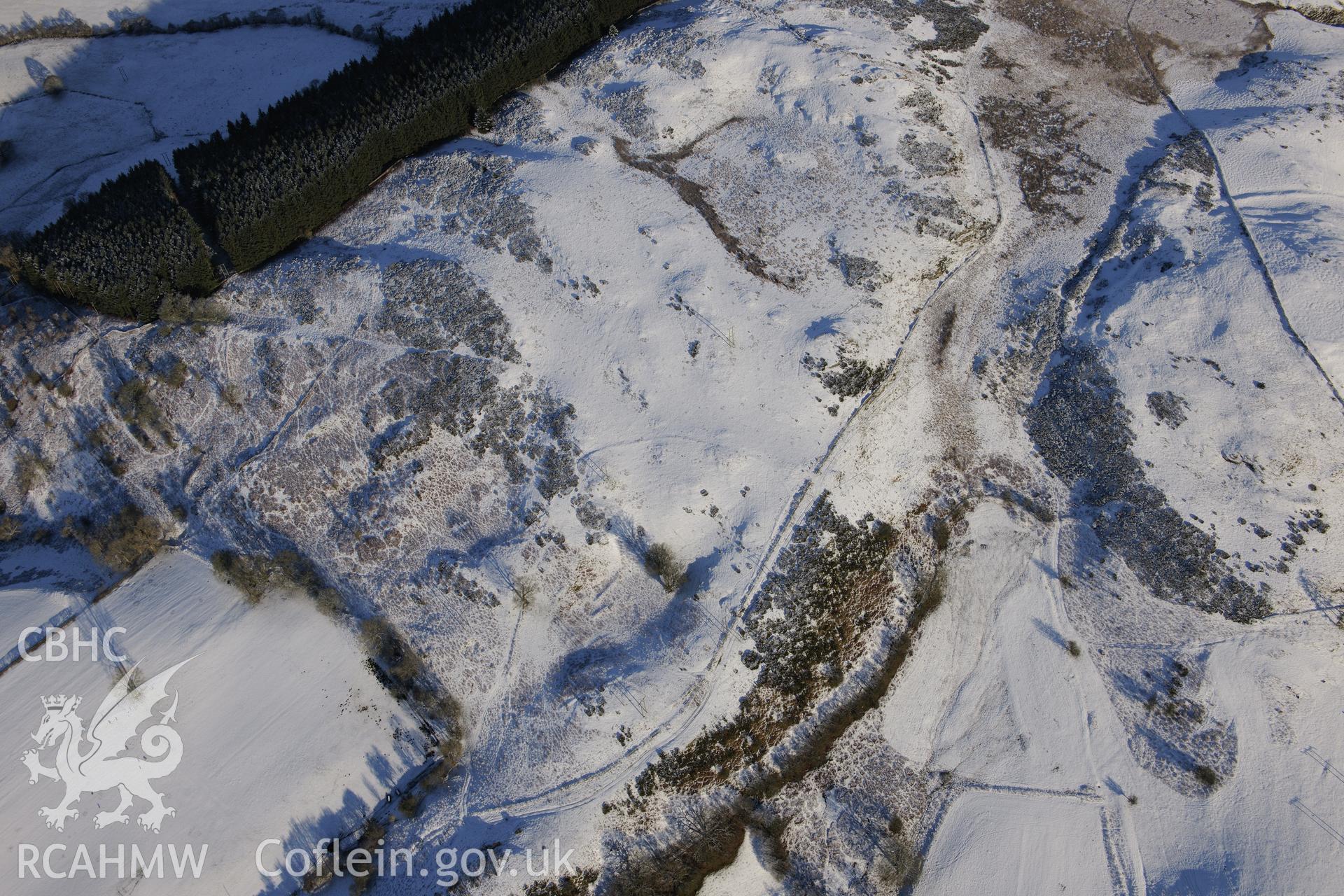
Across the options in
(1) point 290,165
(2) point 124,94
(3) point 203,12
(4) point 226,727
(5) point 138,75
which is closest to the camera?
(4) point 226,727

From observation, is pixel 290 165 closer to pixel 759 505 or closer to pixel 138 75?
pixel 138 75

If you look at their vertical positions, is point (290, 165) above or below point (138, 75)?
below

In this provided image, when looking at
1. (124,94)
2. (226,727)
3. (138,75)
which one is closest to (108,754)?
(226,727)

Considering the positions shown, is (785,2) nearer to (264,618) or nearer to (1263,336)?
(1263,336)

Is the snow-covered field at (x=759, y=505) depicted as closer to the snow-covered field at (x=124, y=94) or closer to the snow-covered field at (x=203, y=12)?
the snow-covered field at (x=124, y=94)

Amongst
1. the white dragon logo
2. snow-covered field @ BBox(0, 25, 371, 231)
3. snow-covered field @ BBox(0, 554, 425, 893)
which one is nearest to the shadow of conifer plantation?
snow-covered field @ BBox(0, 25, 371, 231)

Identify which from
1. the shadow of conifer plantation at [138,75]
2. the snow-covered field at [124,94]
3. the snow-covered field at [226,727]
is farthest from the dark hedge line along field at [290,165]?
the snow-covered field at [226,727]

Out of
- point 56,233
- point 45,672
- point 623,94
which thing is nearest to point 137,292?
point 56,233
